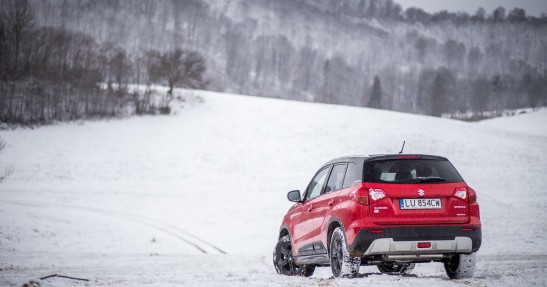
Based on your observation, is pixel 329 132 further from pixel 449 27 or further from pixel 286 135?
pixel 449 27

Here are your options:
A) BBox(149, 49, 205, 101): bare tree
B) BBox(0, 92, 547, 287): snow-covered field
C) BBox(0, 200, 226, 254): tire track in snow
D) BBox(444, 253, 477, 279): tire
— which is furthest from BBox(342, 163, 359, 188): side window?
BBox(149, 49, 205, 101): bare tree

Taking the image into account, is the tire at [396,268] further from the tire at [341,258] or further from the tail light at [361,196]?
the tail light at [361,196]

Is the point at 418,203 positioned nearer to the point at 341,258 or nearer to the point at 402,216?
the point at 402,216

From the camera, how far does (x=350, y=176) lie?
6.90m

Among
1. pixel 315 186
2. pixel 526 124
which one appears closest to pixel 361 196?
pixel 315 186

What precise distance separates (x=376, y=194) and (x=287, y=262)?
3478 mm

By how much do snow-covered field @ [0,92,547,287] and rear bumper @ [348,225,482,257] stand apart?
0.40 m

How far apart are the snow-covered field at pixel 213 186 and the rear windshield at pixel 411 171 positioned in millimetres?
1306

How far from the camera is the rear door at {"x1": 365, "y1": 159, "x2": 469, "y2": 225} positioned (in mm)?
6402

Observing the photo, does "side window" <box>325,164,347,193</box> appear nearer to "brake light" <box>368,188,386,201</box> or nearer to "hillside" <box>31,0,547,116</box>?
"brake light" <box>368,188,386,201</box>

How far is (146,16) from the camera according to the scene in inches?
6319

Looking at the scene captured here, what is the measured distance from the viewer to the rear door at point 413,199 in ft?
21.0

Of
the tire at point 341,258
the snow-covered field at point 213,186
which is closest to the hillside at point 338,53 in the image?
the snow-covered field at point 213,186

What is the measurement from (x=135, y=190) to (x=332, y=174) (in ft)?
91.8
